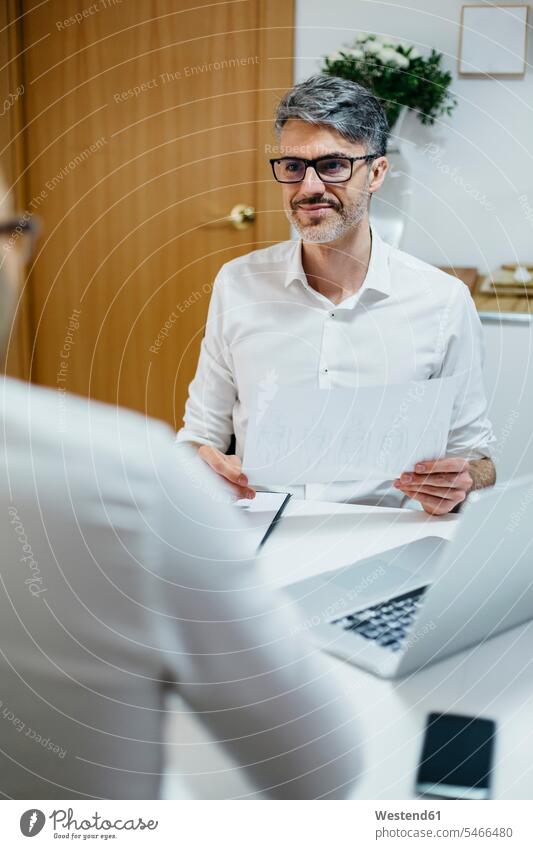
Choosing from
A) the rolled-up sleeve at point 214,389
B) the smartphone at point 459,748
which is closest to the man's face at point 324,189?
the rolled-up sleeve at point 214,389

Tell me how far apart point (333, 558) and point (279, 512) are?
5.1 inches

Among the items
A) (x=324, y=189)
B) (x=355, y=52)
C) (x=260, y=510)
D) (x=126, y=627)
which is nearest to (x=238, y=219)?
(x=355, y=52)

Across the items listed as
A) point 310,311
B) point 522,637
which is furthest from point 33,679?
point 310,311

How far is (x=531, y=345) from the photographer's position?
1387 mm

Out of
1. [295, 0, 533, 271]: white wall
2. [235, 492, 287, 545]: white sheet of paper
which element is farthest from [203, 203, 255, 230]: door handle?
[235, 492, 287, 545]: white sheet of paper

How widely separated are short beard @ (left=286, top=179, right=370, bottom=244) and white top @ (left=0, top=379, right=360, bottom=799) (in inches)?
18.5

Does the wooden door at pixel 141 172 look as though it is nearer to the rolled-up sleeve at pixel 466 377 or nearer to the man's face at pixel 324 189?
the man's face at pixel 324 189

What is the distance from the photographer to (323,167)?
946mm

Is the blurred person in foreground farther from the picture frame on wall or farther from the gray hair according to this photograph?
the picture frame on wall

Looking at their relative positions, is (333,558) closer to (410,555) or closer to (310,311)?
(410,555)

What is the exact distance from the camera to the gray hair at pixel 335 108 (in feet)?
3.09
